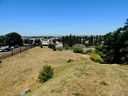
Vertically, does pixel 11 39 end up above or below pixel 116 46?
below

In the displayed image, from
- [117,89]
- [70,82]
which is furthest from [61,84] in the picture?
[117,89]

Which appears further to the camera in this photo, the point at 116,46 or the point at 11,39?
the point at 11,39

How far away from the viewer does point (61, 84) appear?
10773mm

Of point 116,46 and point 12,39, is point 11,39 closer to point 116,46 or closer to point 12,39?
point 12,39

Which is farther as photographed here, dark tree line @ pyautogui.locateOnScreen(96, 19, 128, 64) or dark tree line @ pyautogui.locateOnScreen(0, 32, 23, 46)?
dark tree line @ pyautogui.locateOnScreen(0, 32, 23, 46)

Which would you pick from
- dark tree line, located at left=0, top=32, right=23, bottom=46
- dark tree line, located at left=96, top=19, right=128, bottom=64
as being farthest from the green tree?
dark tree line, located at left=96, top=19, right=128, bottom=64

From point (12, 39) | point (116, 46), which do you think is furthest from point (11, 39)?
point (116, 46)

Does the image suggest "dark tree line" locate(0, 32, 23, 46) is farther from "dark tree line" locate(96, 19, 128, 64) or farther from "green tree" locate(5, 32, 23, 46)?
"dark tree line" locate(96, 19, 128, 64)

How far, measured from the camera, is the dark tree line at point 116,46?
25672 millimetres

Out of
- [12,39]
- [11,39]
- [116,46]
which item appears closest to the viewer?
[116,46]

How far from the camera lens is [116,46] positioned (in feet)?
87.0

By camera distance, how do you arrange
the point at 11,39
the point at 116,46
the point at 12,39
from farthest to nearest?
the point at 12,39
the point at 11,39
the point at 116,46

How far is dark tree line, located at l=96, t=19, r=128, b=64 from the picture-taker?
2567 centimetres

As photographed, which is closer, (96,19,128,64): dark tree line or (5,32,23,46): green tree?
(96,19,128,64): dark tree line
